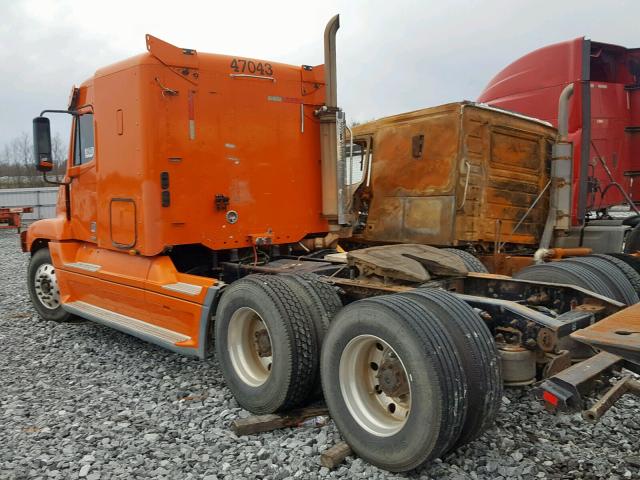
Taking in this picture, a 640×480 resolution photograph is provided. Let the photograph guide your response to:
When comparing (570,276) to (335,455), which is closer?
(335,455)

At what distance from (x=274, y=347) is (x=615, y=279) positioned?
2888 mm

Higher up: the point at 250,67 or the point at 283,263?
the point at 250,67

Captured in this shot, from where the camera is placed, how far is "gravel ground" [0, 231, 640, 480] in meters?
3.11

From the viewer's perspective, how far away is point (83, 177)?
5.92 metres

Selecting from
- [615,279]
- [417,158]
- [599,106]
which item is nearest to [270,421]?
[615,279]

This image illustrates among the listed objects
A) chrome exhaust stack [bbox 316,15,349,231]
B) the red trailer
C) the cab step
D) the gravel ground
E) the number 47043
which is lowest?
the gravel ground

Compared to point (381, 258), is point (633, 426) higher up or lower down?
lower down

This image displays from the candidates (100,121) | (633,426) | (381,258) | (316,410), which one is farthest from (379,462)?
(100,121)

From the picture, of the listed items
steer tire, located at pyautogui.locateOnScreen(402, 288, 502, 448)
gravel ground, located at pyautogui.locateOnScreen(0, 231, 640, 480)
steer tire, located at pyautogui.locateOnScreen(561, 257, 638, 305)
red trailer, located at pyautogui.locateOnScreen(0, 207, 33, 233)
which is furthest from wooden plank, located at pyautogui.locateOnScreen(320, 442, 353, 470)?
red trailer, located at pyautogui.locateOnScreen(0, 207, 33, 233)

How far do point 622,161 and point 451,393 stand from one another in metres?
6.29

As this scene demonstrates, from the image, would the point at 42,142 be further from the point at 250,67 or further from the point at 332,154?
the point at 332,154

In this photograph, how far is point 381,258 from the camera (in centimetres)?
403

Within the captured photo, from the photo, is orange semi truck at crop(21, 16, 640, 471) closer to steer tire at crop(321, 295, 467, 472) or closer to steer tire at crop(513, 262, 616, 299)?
steer tire at crop(321, 295, 467, 472)

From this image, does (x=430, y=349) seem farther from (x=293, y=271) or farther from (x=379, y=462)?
(x=293, y=271)
